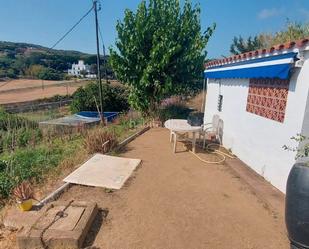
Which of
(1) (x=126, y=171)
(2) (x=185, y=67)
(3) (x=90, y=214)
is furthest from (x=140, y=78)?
(3) (x=90, y=214)

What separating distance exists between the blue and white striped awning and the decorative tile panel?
1.20 ft

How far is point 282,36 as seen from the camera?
12922mm

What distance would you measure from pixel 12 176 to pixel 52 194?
5.80ft

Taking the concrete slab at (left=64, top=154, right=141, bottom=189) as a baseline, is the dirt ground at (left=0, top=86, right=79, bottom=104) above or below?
below

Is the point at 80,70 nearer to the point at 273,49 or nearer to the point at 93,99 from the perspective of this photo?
the point at 93,99

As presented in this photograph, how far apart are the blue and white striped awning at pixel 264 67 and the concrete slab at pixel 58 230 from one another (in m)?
4.53

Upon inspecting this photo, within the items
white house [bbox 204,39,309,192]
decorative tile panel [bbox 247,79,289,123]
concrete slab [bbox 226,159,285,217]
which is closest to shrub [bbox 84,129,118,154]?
concrete slab [bbox 226,159,285,217]

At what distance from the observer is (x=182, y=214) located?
4.45 m

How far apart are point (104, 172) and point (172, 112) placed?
7977 millimetres

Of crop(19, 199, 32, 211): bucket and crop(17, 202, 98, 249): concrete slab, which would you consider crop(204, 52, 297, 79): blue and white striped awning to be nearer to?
crop(17, 202, 98, 249): concrete slab

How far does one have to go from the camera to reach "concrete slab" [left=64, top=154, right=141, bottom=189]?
18.4 feet

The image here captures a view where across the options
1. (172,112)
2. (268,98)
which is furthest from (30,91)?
(268,98)

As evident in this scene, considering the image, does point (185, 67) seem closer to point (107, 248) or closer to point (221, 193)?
point (221, 193)

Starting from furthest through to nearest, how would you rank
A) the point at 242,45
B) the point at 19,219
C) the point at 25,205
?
the point at 242,45, the point at 25,205, the point at 19,219
